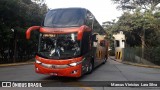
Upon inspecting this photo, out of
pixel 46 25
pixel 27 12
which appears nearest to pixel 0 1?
pixel 27 12

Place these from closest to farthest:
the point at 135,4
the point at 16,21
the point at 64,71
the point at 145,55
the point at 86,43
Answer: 1. the point at 64,71
2. the point at 86,43
3. the point at 16,21
4. the point at 145,55
5. the point at 135,4

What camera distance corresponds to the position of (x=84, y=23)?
15.0 metres

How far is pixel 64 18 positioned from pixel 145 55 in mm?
20732

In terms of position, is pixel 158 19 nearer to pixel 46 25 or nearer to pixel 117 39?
pixel 117 39

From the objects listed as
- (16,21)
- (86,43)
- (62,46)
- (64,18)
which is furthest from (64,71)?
(16,21)

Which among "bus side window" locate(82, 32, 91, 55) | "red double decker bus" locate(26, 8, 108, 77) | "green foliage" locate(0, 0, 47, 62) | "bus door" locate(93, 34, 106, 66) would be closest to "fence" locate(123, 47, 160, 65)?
"bus door" locate(93, 34, 106, 66)

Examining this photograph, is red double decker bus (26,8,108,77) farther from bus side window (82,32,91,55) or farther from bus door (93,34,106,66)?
bus door (93,34,106,66)

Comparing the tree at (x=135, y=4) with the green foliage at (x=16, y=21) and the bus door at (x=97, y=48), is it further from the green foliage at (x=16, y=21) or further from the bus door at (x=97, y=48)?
the bus door at (x=97, y=48)

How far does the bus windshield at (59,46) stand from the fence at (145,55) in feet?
61.7

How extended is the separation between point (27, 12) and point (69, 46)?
20.2 metres

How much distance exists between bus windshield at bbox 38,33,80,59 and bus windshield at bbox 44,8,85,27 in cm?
74

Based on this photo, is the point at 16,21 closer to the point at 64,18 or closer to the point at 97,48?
the point at 97,48

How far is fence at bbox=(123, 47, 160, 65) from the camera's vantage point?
1246 inches

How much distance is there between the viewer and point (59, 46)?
14.0m
